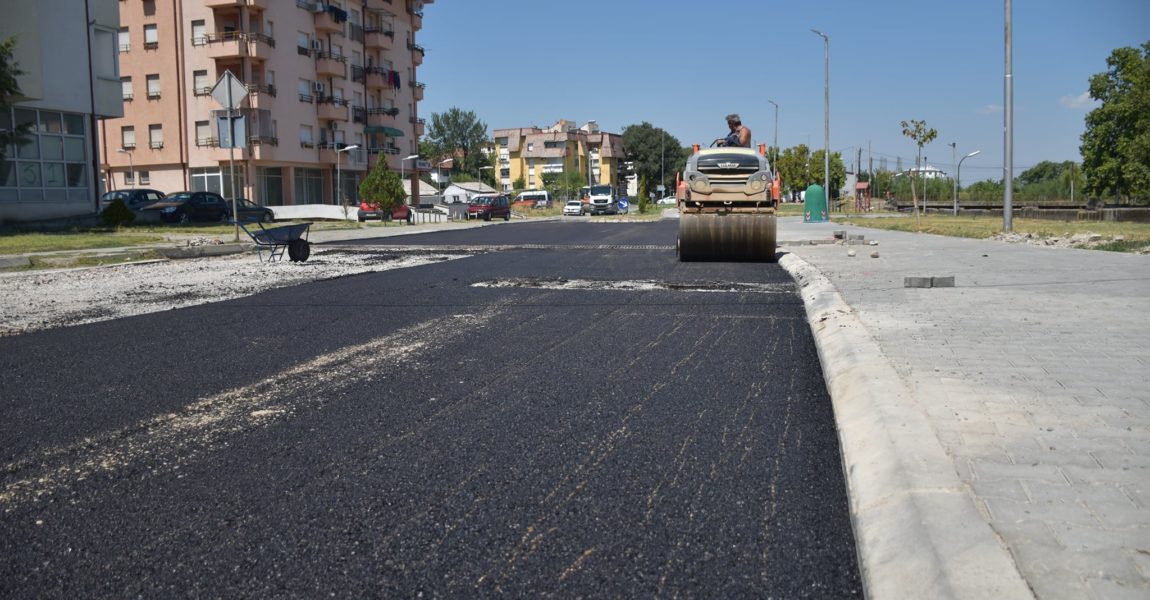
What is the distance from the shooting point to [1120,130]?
6500cm

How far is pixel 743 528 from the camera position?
3158mm

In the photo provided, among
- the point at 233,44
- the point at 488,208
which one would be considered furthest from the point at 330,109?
the point at 488,208

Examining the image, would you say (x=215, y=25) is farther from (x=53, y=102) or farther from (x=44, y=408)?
(x=44, y=408)

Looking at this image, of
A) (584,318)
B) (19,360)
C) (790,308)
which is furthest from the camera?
(790,308)

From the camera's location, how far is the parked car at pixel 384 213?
43.0 meters

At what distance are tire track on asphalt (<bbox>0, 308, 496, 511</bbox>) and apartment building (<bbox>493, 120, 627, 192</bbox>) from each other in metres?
127

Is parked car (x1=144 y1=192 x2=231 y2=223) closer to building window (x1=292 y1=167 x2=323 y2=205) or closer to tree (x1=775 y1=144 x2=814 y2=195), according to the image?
building window (x1=292 y1=167 x2=323 y2=205)

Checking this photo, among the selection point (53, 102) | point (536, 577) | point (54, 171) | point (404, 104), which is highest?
point (404, 104)

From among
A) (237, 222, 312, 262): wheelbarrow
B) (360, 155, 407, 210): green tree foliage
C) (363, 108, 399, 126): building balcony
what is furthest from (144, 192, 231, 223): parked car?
(363, 108, 399, 126): building balcony

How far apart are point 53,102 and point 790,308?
32.7 meters

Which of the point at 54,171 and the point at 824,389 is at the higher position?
the point at 54,171

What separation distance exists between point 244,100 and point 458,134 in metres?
87.6

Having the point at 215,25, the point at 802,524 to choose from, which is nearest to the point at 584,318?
the point at 802,524

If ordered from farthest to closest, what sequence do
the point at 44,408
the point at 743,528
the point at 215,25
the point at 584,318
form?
the point at 215,25 < the point at 584,318 < the point at 44,408 < the point at 743,528
